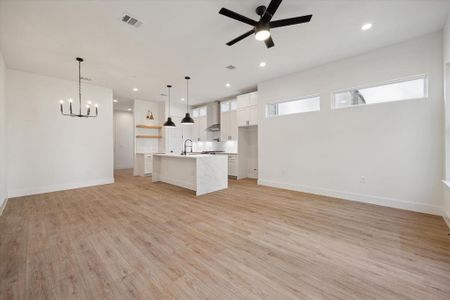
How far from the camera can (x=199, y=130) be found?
28.1 ft

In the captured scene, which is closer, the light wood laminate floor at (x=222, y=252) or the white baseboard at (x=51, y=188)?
the light wood laminate floor at (x=222, y=252)

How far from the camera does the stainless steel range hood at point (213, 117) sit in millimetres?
7809

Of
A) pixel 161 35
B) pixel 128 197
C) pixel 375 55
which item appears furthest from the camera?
pixel 128 197

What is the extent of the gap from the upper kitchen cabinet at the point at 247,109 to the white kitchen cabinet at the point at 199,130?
2.34 metres

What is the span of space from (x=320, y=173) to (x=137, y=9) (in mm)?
5041

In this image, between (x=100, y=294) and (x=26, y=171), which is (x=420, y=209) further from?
(x=26, y=171)

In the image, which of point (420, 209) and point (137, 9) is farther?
point (420, 209)

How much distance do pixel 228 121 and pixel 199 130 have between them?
6.42 ft

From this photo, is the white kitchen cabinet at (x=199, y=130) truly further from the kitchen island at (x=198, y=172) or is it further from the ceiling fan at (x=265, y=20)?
the ceiling fan at (x=265, y=20)

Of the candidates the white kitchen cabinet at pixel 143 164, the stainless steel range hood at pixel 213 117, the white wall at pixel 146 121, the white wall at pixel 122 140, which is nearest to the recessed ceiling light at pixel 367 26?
the stainless steel range hood at pixel 213 117

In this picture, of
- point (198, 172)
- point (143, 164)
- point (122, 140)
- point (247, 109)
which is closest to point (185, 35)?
point (198, 172)

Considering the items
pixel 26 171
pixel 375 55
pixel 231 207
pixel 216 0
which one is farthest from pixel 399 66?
pixel 26 171

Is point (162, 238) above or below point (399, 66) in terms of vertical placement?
below

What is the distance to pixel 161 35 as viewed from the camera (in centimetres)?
316
